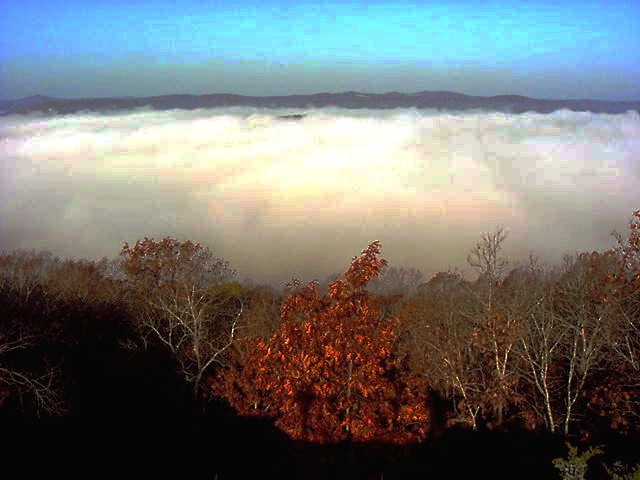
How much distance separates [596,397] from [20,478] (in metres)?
18.8

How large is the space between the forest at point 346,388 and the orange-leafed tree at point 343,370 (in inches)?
1.8

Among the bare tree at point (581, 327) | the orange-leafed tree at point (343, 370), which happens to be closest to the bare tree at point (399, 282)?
the bare tree at point (581, 327)

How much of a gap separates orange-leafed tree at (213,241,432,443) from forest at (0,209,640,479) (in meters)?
0.04

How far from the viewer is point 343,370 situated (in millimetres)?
17297

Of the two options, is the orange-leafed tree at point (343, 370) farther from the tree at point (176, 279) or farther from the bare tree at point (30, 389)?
the tree at point (176, 279)

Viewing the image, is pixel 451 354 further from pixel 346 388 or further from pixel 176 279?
pixel 176 279

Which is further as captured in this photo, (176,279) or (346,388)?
(176,279)

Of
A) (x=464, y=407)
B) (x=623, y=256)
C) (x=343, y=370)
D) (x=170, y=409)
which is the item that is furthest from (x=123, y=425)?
(x=623, y=256)

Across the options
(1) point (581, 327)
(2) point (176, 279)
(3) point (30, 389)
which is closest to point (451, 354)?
(1) point (581, 327)

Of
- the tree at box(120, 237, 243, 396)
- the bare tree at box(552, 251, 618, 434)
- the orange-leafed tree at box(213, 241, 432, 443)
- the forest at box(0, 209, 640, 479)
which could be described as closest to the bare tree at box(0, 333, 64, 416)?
the forest at box(0, 209, 640, 479)

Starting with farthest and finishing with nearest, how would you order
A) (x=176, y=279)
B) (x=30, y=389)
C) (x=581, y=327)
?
(x=176, y=279), (x=581, y=327), (x=30, y=389)

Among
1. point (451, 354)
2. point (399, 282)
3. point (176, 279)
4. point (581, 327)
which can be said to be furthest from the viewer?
point (399, 282)

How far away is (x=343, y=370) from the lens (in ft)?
56.7

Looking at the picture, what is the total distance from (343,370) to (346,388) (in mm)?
494
